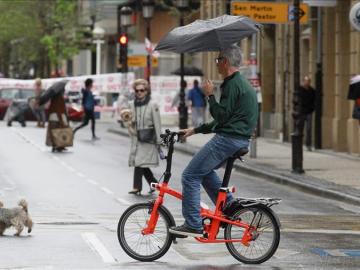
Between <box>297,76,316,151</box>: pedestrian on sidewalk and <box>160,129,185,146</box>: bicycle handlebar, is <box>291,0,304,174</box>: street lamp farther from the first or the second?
<box>160,129,185,146</box>: bicycle handlebar

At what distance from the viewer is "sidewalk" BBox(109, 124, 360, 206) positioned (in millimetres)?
20359

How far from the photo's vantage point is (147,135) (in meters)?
19.2

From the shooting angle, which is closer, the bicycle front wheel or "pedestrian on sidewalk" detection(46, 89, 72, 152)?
the bicycle front wheel

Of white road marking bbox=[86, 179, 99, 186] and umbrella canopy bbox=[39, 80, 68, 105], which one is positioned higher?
umbrella canopy bbox=[39, 80, 68, 105]

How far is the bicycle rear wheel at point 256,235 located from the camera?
11594mm

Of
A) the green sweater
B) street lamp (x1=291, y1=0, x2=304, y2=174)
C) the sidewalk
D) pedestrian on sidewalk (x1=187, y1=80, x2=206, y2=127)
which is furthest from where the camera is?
pedestrian on sidewalk (x1=187, y1=80, x2=206, y2=127)

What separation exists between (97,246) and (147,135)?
6540mm

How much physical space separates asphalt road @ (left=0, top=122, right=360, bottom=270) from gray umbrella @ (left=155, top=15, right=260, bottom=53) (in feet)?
6.29

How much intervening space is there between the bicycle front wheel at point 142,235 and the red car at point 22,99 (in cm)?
3979

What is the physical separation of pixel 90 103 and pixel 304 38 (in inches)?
256

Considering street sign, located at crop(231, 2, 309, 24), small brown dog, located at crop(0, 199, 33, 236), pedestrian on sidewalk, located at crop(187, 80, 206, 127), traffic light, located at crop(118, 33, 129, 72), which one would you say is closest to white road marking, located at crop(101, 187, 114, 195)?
small brown dog, located at crop(0, 199, 33, 236)

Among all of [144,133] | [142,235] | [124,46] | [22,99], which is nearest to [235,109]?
[142,235]

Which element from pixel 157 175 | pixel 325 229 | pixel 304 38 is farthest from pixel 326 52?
pixel 325 229

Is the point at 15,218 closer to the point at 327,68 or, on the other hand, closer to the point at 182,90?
the point at 327,68
